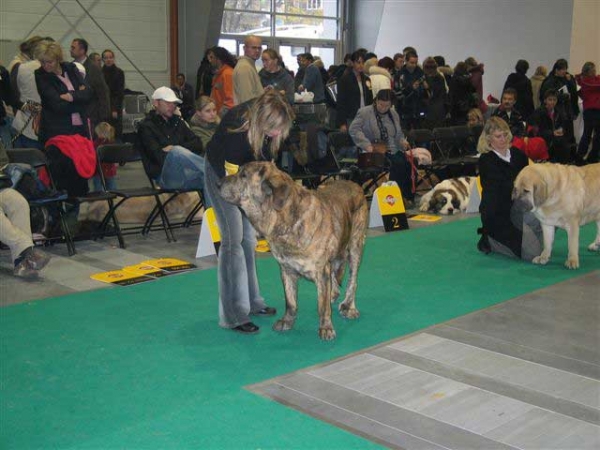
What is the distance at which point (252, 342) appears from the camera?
4.55 m

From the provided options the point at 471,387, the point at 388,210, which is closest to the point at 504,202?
the point at 388,210

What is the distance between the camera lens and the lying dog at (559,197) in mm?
6215

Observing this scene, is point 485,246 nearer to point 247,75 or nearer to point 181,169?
point 181,169

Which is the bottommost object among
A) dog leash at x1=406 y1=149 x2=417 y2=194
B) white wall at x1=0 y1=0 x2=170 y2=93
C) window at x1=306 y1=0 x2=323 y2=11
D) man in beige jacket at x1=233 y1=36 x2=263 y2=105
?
dog leash at x1=406 y1=149 x2=417 y2=194

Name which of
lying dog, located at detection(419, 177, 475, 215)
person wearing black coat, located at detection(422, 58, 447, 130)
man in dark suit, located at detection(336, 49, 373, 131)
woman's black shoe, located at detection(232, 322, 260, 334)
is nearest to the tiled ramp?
woman's black shoe, located at detection(232, 322, 260, 334)

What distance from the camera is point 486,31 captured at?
714 inches

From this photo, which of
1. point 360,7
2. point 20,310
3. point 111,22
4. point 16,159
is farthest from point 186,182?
point 360,7

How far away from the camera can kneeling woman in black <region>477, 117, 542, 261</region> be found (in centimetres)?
665

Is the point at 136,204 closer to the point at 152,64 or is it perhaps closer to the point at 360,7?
the point at 152,64

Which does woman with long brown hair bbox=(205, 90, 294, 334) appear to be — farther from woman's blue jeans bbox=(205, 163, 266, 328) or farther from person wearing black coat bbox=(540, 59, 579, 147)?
person wearing black coat bbox=(540, 59, 579, 147)

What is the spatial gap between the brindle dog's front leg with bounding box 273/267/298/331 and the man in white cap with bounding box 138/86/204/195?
9.45ft

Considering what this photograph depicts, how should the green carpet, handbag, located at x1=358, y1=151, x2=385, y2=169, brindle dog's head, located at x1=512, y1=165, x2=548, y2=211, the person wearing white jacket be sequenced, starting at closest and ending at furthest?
the green carpet < brindle dog's head, located at x1=512, y1=165, x2=548, y2=211 < handbag, located at x1=358, y1=151, x2=385, y2=169 < the person wearing white jacket

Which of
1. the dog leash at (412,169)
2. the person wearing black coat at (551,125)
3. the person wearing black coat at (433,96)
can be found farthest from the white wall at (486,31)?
the dog leash at (412,169)

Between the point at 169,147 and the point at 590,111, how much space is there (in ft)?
30.8
